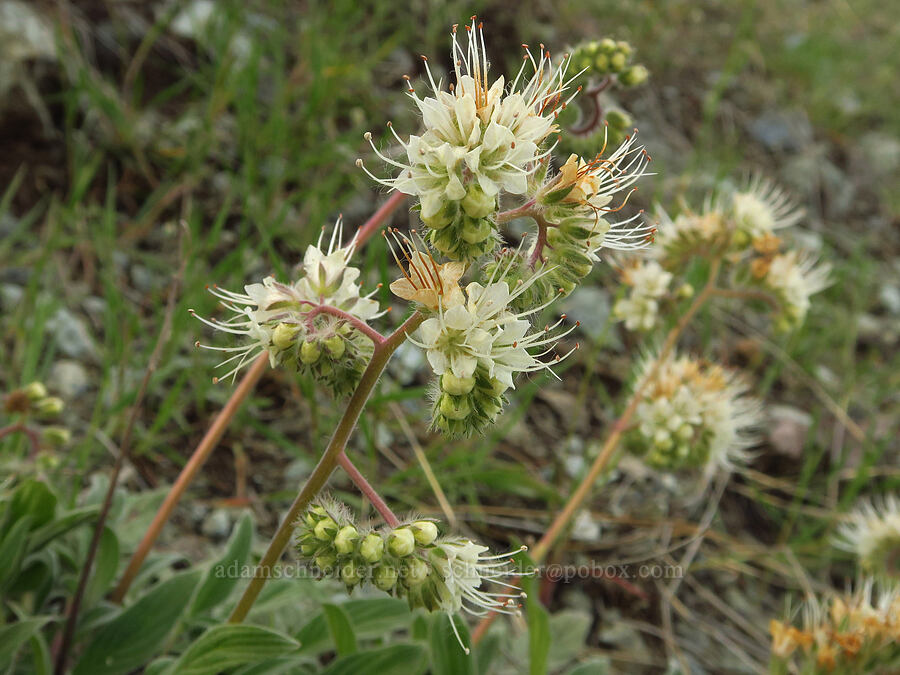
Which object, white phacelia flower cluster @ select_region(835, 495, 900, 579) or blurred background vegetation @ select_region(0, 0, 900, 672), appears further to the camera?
blurred background vegetation @ select_region(0, 0, 900, 672)

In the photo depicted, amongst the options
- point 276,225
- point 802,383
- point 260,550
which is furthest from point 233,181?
point 802,383

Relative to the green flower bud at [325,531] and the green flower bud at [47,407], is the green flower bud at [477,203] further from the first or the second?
the green flower bud at [47,407]

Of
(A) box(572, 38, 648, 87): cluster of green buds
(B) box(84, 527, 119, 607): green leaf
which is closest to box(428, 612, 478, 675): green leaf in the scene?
(B) box(84, 527, 119, 607): green leaf

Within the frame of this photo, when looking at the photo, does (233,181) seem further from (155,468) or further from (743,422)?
(743,422)

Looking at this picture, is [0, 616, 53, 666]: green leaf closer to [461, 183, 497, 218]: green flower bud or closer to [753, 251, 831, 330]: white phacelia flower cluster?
[461, 183, 497, 218]: green flower bud

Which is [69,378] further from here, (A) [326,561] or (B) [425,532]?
(B) [425,532]

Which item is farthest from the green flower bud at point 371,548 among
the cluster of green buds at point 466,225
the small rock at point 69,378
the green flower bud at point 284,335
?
the small rock at point 69,378

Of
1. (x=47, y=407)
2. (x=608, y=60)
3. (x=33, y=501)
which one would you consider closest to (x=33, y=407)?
(x=47, y=407)
